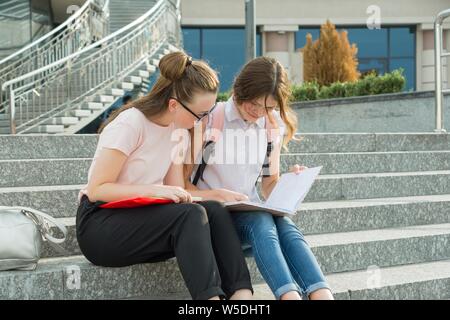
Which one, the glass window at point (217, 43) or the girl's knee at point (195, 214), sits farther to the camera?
the glass window at point (217, 43)

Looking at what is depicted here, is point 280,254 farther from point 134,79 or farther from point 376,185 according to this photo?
point 134,79

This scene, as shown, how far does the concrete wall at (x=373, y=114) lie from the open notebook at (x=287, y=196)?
553 centimetres

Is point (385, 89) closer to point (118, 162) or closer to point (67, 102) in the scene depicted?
point (67, 102)

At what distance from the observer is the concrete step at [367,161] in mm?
4945

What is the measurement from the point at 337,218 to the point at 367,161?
1.20 metres

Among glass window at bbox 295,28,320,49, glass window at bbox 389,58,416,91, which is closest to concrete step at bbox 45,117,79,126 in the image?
glass window at bbox 295,28,320,49

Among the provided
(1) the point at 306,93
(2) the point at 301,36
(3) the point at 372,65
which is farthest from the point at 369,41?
(1) the point at 306,93

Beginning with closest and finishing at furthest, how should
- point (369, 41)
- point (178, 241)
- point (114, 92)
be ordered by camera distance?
point (178, 241), point (114, 92), point (369, 41)

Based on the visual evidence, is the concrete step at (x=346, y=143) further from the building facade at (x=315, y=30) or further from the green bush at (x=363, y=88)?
the building facade at (x=315, y=30)

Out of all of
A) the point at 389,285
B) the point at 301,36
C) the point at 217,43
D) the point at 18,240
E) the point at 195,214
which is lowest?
the point at 389,285

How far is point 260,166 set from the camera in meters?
3.21

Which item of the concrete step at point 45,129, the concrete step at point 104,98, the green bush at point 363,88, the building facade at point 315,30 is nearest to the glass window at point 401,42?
the building facade at point 315,30

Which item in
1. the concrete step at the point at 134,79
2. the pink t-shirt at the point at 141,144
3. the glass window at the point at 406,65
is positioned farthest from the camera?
the glass window at the point at 406,65

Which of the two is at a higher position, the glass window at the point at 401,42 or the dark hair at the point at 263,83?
the glass window at the point at 401,42
